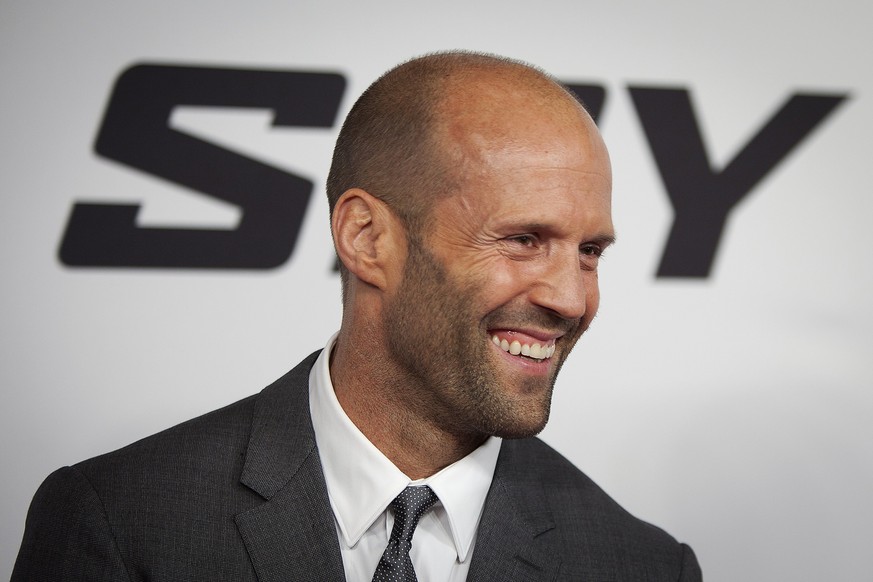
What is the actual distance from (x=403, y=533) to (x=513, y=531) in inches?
8.9

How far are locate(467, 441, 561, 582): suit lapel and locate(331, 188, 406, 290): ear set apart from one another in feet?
1.43

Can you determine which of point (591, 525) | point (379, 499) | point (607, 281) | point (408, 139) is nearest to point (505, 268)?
point (408, 139)

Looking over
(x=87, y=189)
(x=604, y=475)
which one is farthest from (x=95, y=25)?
(x=604, y=475)

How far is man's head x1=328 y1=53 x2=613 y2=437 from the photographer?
1.62 metres

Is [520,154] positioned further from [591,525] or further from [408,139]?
[591,525]

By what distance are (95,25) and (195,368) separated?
38.2 inches

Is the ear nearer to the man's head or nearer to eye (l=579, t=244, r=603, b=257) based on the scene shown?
the man's head

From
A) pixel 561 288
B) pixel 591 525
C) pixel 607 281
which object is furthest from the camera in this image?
pixel 607 281

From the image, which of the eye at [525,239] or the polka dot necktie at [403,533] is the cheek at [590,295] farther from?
the polka dot necktie at [403,533]

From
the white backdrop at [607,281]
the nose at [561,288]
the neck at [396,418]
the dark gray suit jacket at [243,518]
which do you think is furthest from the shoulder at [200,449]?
the white backdrop at [607,281]

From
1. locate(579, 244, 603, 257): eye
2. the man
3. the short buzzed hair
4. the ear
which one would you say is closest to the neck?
the man

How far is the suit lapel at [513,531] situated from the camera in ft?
5.69

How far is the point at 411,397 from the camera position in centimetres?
172

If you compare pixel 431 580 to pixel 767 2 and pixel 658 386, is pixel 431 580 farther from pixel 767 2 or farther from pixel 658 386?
pixel 767 2
